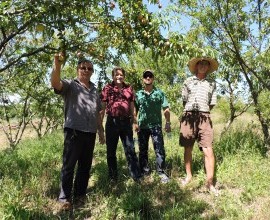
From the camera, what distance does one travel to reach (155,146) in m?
5.93

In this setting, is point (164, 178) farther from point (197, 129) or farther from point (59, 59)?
point (59, 59)

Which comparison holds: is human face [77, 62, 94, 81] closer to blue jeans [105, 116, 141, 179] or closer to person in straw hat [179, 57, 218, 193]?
blue jeans [105, 116, 141, 179]

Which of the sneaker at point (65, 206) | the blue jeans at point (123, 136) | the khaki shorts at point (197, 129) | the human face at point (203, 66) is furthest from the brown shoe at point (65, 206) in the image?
the human face at point (203, 66)

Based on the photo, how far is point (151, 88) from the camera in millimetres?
6035

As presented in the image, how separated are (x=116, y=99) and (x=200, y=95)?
1.31 metres

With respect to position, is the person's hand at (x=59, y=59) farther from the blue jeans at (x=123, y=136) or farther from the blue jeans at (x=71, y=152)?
the blue jeans at (x=123, y=136)

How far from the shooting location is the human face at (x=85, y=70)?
15.8ft

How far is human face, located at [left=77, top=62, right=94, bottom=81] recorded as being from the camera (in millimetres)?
4820

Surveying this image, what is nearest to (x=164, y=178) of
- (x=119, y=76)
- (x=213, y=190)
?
(x=213, y=190)

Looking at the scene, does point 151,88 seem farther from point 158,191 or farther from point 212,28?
point 212,28

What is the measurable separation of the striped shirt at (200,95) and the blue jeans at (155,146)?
0.69 metres

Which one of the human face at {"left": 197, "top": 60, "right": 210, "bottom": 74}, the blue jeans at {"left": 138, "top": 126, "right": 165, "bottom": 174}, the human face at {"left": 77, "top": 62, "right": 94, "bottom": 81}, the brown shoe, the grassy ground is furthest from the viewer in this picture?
the blue jeans at {"left": 138, "top": 126, "right": 165, "bottom": 174}

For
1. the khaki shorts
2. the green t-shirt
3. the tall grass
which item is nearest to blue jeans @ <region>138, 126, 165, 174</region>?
the green t-shirt

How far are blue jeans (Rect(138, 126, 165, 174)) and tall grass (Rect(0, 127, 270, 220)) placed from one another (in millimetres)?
212
